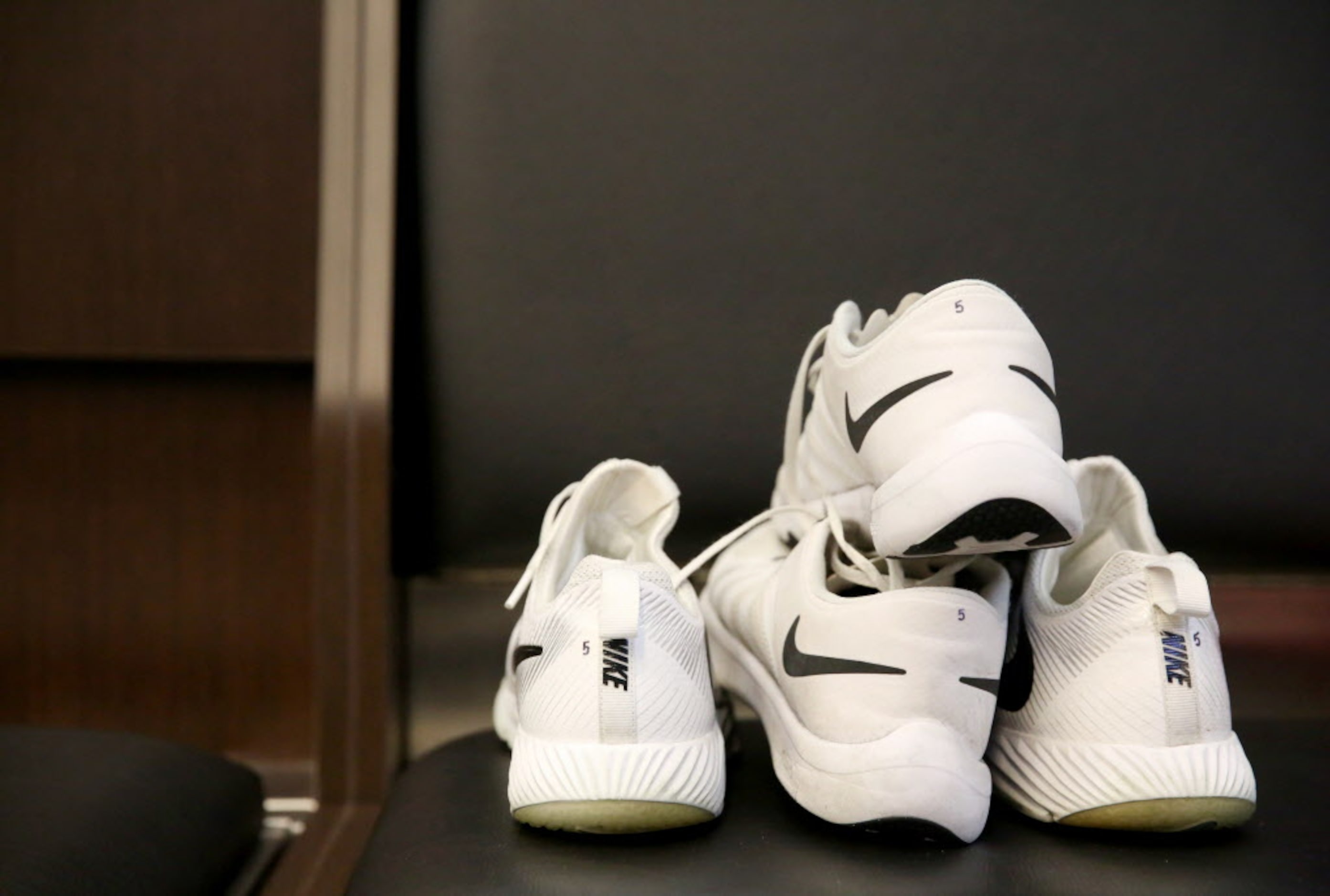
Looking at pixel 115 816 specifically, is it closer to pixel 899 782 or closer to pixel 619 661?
pixel 619 661

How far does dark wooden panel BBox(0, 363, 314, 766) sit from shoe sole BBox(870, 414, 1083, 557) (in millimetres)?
795

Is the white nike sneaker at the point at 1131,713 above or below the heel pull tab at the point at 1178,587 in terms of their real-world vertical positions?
below

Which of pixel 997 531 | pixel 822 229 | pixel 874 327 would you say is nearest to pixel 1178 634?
pixel 997 531

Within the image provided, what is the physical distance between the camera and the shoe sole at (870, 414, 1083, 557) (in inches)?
19.6

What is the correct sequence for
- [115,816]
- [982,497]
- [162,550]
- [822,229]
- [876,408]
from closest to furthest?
[982,497]
[876,408]
[115,816]
[822,229]
[162,550]

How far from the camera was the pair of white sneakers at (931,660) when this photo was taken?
0.54m

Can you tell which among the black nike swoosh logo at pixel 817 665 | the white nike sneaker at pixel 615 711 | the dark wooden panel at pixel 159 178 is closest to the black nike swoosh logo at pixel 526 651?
the white nike sneaker at pixel 615 711

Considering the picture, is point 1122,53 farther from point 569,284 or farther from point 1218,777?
point 1218,777

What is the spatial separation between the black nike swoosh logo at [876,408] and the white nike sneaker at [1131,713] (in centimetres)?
15

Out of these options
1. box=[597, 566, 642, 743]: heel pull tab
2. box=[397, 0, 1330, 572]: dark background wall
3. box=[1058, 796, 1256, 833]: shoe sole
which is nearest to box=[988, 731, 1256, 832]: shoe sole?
box=[1058, 796, 1256, 833]: shoe sole

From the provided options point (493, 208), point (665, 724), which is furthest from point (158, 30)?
point (665, 724)

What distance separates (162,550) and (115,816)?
20.1 inches

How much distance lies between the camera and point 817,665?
0.58m

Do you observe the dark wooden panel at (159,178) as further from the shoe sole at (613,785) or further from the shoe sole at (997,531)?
the shoe sole at (997,531)
